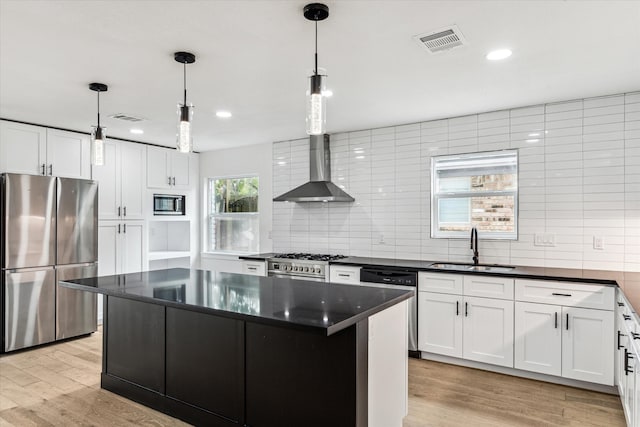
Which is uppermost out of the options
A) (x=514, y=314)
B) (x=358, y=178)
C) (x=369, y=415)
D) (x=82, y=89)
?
(x=82, y=89)

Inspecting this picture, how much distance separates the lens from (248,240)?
20.0 feet

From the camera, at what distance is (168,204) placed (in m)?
5.98

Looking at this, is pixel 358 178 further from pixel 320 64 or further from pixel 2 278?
pixel 2 278

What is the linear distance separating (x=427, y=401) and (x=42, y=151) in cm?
468

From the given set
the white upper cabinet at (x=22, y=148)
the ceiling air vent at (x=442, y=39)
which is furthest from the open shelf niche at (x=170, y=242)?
the ceiling air vent at (x=442, y=39)

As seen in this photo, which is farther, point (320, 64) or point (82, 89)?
point (82, 89)

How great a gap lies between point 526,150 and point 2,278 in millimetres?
5255

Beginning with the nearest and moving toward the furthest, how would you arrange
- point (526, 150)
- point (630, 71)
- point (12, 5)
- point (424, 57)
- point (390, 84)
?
point (12, 5), point (424, 57), point (630, 71), point (390, 84), point (526, 150)

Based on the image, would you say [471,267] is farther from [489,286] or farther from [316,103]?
[316,103]

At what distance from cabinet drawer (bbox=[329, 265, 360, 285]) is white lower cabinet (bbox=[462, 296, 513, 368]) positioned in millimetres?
1104

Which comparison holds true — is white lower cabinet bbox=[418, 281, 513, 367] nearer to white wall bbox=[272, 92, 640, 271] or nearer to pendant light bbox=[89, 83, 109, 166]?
white wall bbox=[272, 92, 640, 271]

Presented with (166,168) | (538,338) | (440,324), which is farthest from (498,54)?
(166,168)

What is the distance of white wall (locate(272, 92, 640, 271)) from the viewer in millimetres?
A: 3514

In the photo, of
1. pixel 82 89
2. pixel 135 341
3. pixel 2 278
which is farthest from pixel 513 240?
pixel 2 278
